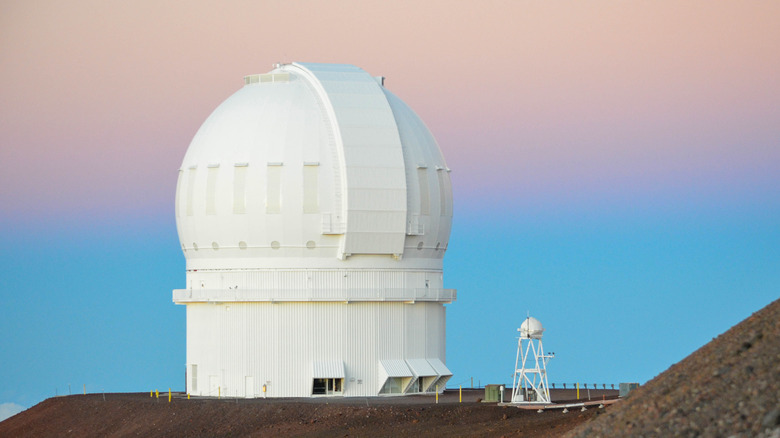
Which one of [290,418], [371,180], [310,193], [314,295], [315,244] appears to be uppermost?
[371,180]

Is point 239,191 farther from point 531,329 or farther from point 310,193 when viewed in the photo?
point 531,329

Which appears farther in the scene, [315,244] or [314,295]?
[314,295]

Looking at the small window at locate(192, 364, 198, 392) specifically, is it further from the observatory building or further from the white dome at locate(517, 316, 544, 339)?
the white dome at locate(517, 316, 544, 339)

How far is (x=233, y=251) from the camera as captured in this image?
4684 cm

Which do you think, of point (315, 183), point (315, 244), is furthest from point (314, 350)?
point (315, 183)

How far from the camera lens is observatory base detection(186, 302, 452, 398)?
46156 mm

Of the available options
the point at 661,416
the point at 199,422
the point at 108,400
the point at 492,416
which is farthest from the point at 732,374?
the point at 108,400

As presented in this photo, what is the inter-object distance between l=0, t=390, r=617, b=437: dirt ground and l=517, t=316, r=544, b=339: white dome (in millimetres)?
2786

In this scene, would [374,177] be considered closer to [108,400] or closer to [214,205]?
[214,205]

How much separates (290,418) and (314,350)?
5.95 m

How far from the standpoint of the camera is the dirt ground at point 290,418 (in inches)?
1415

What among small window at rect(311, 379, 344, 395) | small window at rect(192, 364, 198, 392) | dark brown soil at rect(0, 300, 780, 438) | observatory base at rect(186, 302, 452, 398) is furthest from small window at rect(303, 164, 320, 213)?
small window at rect(192, 364, 198, 392)

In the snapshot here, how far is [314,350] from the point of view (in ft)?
151

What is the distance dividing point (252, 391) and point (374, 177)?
357 inches
